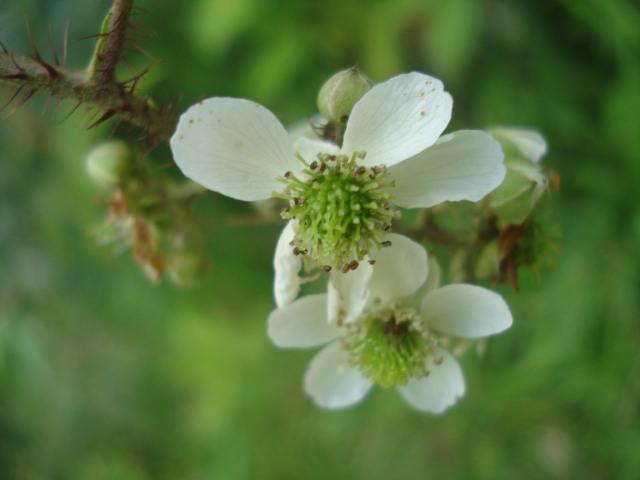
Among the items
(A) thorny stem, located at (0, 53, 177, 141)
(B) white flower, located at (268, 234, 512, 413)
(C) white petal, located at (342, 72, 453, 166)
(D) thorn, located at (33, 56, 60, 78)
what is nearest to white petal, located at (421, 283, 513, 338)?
(B) white flower, located at (268, 234, 512, 413)

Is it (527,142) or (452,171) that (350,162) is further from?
(527,142)

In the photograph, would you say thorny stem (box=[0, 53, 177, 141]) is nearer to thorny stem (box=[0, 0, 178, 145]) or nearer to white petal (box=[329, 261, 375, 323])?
thorny stem (box=[0, 0, 178, 145])

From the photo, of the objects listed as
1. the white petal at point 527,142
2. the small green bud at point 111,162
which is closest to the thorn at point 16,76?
the small green bud at point 111,162

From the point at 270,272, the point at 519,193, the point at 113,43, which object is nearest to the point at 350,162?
the point at 519,193

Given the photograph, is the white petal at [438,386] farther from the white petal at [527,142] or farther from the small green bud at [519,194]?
the white petal at [527,142]

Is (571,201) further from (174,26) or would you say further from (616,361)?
(174,26)

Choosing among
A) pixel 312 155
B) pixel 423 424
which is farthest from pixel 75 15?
pixel 423 424
